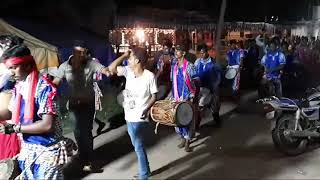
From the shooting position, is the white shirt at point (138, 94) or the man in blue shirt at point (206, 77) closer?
the white shirt at point (138, 94)

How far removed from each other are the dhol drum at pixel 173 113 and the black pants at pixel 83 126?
4.15 ft

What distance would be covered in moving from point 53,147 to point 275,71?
8.70 meters

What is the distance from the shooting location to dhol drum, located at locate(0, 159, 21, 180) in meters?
4.23

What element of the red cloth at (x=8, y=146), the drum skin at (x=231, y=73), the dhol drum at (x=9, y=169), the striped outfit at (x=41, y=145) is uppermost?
the striped outfit at (x=41, y=145)

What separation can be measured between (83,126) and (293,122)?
343 centimetres

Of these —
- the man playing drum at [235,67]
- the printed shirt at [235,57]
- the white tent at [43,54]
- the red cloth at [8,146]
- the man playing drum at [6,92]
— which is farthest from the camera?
the printed shirt at [235,57]

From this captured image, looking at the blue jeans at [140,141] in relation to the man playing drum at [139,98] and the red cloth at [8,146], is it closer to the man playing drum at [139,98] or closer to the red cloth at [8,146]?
the man playing drum at [139,98]

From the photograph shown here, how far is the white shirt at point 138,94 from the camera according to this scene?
5676 millimetres

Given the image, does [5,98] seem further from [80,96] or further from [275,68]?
[275,68]

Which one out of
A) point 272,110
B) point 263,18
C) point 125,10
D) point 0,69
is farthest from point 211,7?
point 0,69

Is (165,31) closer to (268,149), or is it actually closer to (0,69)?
(268,149)

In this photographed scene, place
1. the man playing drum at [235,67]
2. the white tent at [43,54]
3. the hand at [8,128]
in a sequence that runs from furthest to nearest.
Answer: the man playing drum at [235,67] < the white tent at [43,54] < the hand at [8,128]

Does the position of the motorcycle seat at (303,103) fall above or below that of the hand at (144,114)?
below

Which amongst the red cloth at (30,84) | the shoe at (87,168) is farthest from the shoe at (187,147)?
the red cloth at (30,84)
